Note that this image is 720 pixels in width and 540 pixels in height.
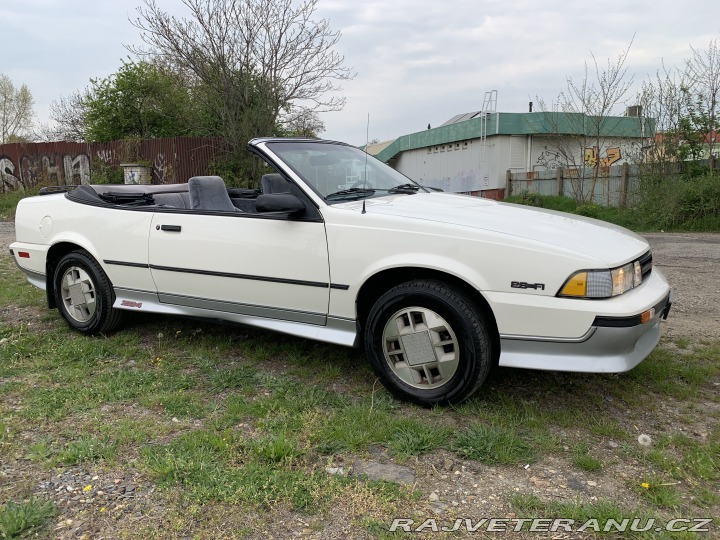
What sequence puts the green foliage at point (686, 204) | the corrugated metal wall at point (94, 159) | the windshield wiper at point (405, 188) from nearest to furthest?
the windshield wiper at point (405, 188) → the green foliage at point (686, 204) → the corrugated metal wall at point (94, 159)

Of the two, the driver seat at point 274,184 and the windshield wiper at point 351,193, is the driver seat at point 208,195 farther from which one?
the windshield wiper at point 351,193

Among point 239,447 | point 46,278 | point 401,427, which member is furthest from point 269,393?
point 46,278

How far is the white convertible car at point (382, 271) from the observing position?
288cm

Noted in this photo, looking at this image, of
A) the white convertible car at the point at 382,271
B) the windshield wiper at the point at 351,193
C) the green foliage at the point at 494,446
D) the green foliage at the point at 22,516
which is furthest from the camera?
the windshield wiper at the point at 351,193

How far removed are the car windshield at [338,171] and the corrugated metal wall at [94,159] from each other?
14.6m

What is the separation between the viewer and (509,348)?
3014 mm

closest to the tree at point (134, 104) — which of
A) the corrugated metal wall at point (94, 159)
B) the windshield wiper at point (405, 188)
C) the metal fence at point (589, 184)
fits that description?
the corrugated metal wall at point (94, 159)

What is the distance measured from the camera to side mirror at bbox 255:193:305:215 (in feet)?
11.2

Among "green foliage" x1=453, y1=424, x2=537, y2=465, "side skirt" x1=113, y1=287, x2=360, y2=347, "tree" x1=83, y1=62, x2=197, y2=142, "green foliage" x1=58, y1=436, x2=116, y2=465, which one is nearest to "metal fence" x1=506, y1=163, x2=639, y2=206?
"tree" x1=83, y1=62, x2=197, y2=142

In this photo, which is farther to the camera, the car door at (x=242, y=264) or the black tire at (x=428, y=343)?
the car door at (x=242, y=264)

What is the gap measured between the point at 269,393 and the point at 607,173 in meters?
16.4

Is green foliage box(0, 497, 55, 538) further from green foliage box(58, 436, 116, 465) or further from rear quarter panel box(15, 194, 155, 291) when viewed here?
rear quarter panel box(15, 194, 155, 291)

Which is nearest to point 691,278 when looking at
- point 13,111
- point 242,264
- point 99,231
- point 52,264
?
point 242,264

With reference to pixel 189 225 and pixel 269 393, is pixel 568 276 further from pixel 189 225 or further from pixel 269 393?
pixel 189 225
